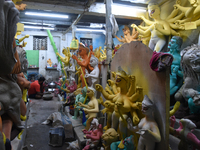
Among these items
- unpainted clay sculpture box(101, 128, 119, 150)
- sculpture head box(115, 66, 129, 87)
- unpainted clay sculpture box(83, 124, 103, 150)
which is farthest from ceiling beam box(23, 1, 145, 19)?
unpainted clay sculpture box(101, 128, 119, 150)

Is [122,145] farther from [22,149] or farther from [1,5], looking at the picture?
[1,5]

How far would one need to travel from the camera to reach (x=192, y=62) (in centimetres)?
204

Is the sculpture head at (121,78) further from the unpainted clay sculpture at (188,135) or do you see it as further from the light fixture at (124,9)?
the light fixture at (124,9)

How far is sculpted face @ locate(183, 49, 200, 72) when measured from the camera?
2008 millimetres

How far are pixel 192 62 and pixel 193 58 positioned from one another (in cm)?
5

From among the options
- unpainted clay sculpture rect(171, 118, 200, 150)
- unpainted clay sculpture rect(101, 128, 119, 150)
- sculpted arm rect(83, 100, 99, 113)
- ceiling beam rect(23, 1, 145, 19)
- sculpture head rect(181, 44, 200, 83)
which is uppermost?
ceiling beam rect(23, 1, 145, 19)

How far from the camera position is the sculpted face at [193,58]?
201cm

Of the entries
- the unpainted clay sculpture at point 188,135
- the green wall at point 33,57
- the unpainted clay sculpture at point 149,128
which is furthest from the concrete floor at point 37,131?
the green wall at point 33,57

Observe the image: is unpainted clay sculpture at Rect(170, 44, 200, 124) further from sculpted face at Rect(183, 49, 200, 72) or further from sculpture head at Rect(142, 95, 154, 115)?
sculpture head at Rect(142, 95, 154, 115)

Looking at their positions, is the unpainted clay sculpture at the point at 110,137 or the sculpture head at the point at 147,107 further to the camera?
the unpainted clay sculpture at the point at 110,137

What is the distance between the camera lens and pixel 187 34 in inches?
131

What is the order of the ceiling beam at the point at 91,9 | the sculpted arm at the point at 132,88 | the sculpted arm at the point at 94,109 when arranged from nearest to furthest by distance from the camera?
the sculpted arm at the point at 132,88
the sculpted arm at the point at 94,109
the ceiling beam at the point at 91,9

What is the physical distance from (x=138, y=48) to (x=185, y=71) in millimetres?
813

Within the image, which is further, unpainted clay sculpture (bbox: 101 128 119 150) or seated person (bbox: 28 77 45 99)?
seated person (bbox: 28 77 45 99)
